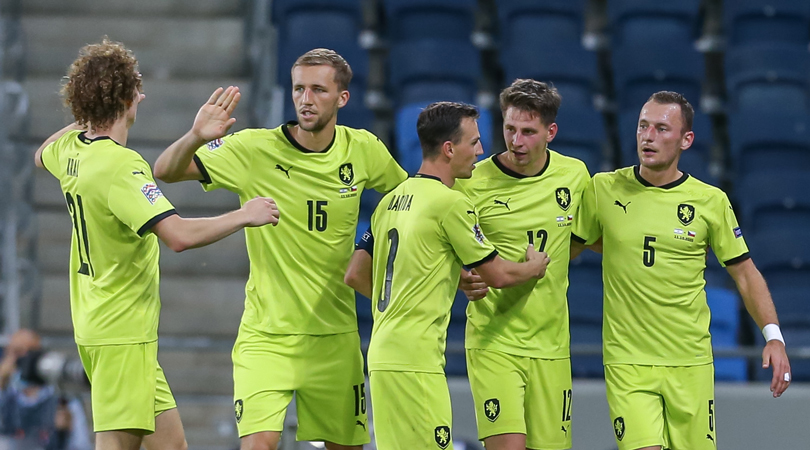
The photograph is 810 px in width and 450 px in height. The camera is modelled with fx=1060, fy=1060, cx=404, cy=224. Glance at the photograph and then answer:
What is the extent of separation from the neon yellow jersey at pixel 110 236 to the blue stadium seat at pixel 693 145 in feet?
18.9

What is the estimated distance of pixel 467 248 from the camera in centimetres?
459

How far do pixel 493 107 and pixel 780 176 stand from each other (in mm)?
2861

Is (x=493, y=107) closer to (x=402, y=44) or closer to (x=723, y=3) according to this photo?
(x=402, y=44)

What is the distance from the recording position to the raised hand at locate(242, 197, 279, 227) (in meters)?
4.30

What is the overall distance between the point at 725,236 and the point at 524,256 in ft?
3.30

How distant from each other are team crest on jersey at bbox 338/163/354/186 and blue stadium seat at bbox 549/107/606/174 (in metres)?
4.78

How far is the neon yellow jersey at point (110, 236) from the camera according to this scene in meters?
4.34

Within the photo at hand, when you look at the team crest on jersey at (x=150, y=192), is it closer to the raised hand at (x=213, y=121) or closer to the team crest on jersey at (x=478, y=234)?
the raised hand at (x=213, y=121)

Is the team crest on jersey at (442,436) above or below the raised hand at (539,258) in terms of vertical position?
below

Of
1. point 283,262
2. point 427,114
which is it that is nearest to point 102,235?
point 283,262

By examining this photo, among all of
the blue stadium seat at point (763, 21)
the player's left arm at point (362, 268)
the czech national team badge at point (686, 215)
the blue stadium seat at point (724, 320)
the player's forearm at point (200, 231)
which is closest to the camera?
the player's forearm at point (200, 231)

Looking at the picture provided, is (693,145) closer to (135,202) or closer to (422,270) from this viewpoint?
(422,270)

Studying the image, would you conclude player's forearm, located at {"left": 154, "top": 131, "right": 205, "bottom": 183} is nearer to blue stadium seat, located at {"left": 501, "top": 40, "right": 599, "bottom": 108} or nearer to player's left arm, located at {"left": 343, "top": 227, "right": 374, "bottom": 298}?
player's left arm, located at {"left": 343, "top": 227, "right": 374, "bottom": 298}

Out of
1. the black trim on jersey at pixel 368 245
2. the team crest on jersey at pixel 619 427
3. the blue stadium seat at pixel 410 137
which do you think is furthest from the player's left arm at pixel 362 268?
the blue stadium seat at pixel 410 137
